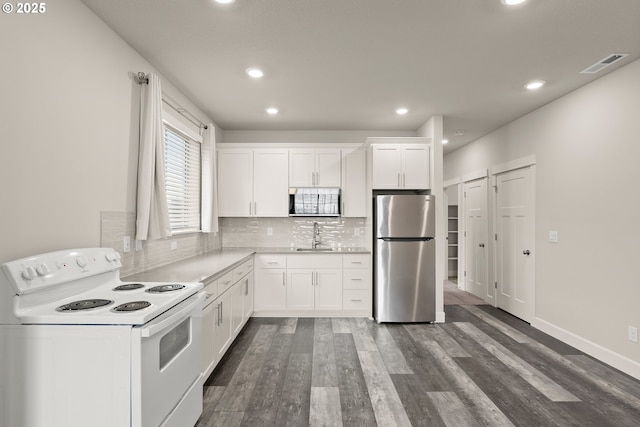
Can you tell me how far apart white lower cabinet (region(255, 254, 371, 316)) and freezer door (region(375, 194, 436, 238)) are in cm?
55

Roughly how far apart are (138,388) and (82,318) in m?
0.38

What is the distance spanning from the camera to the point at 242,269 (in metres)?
3.63

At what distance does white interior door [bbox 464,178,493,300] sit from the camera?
519 centimetres

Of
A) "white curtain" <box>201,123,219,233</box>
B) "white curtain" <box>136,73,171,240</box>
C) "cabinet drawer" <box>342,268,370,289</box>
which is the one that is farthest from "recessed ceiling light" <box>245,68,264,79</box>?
"cabinet drawer" <box>342,268,370,289</box>

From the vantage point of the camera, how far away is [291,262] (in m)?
4.30

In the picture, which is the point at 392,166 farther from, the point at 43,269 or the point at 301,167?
the point at 43,269

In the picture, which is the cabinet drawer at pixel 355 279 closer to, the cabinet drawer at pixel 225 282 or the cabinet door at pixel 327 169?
the cabinet door at pixel 327 169

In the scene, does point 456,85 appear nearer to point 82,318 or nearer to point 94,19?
point 94,19

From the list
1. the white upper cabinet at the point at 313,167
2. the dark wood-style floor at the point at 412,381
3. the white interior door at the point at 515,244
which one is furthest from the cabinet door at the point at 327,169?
the white interior door at the point at 515,244

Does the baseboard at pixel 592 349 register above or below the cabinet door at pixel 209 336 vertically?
below

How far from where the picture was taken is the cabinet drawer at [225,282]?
2.78m

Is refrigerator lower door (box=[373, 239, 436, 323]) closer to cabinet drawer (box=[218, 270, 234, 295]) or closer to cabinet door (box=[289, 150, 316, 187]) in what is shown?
cabinet door (box=[289, 150, 316, 187])

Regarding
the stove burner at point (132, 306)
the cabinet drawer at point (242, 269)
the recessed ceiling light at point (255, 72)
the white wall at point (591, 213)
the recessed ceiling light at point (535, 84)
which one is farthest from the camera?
the cabinet drawer at point (242, 269)

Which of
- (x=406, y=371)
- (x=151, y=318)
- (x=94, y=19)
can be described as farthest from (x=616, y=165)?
(x=94, y=19)
